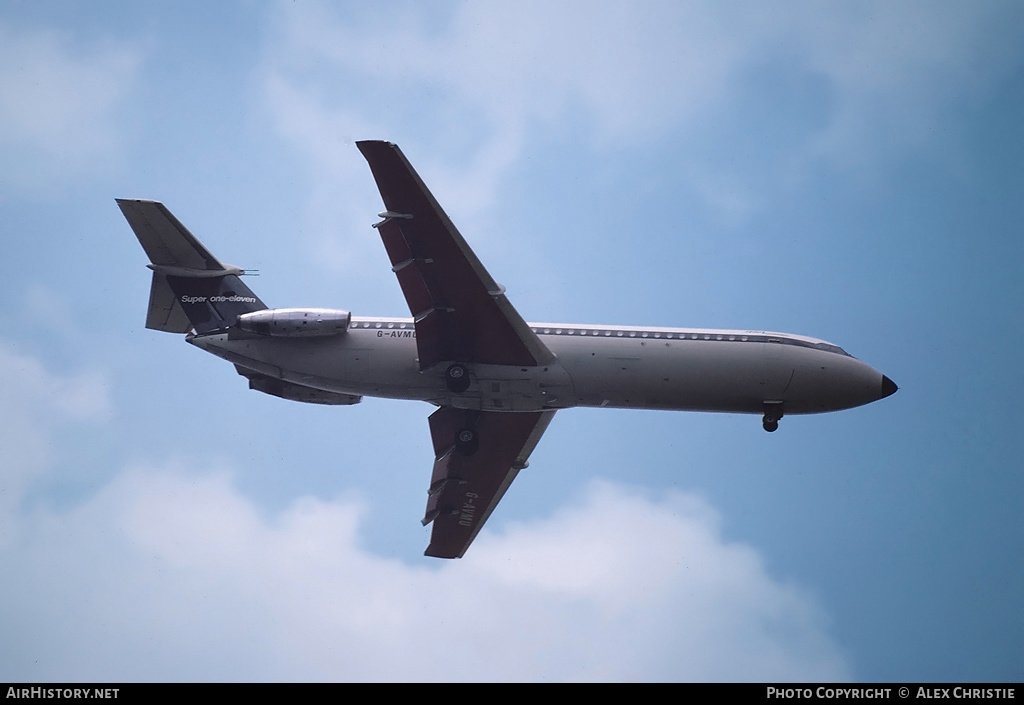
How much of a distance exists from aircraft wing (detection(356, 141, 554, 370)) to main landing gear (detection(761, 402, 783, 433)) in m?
7.88

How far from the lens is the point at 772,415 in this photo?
3678 centimetres

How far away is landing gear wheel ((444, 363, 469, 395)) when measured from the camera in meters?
35.5

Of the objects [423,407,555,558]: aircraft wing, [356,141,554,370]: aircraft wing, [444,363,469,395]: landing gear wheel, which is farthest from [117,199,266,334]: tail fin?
[423,407,555,558]: aircraft wing

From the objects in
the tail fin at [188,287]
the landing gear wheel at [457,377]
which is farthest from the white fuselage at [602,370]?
the tail fin at [188,287]

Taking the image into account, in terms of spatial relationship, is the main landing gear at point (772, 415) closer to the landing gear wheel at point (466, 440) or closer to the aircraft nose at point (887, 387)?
the aircraft nose at point (887, 387)

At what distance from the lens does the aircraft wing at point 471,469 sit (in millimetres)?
40375

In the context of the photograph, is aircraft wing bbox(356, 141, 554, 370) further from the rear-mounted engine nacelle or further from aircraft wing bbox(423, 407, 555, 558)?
aircraft wing bbox(423, 407, 555, 558)

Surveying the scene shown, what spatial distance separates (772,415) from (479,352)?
10494mm

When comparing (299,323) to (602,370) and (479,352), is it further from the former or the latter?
(602,370)

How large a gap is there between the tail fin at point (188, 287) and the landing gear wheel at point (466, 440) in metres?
8.85

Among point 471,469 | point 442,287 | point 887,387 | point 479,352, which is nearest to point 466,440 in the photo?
point 471,469

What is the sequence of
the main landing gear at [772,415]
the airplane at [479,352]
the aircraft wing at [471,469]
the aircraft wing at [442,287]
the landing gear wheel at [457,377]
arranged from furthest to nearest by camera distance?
the aircraft wing at [471,469] → the main landing gear at [772,415] → the landing gear wheel at [457,377] → the airplane at [479,352] → the aircraft wing at [442,287]
